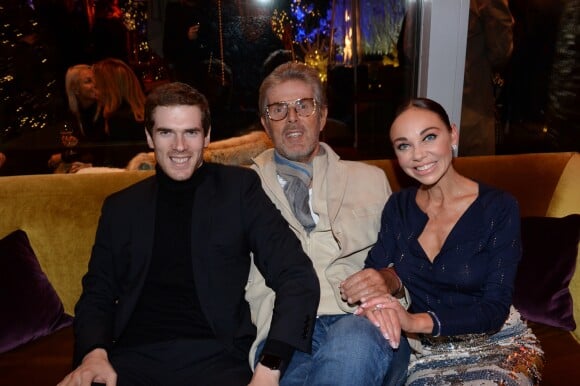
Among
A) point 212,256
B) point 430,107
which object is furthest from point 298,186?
point 430,107

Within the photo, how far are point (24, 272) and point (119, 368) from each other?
0.69 meters

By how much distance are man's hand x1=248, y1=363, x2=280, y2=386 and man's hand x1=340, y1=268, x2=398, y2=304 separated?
0.31 meters

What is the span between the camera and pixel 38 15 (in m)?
4.31

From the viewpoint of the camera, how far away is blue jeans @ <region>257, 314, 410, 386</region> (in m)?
1.42

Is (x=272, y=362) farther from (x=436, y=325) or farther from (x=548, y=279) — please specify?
(x=548, y=279)

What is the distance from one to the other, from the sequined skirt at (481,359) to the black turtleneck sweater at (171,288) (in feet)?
2.23

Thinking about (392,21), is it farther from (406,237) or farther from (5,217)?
(5,217)

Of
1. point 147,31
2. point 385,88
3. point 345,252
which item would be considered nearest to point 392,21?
point 385,88

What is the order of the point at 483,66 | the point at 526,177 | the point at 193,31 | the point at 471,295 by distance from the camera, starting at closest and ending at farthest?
the point at 471,295 → the point at 526,177 → the point at 483,66 → the point at 193,31

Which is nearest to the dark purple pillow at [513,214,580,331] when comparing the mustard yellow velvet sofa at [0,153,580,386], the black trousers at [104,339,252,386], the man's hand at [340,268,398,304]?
the mustard yellow velvet sofa at [0,153,580,386]

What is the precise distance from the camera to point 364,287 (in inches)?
62.3

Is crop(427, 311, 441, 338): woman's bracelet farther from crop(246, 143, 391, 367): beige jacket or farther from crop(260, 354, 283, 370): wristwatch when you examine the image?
crop(260, 354, 283, 370): wristwatch

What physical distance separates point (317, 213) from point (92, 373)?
881 mm

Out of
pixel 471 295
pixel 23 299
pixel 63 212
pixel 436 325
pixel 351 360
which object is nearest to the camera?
pixel 351 360
